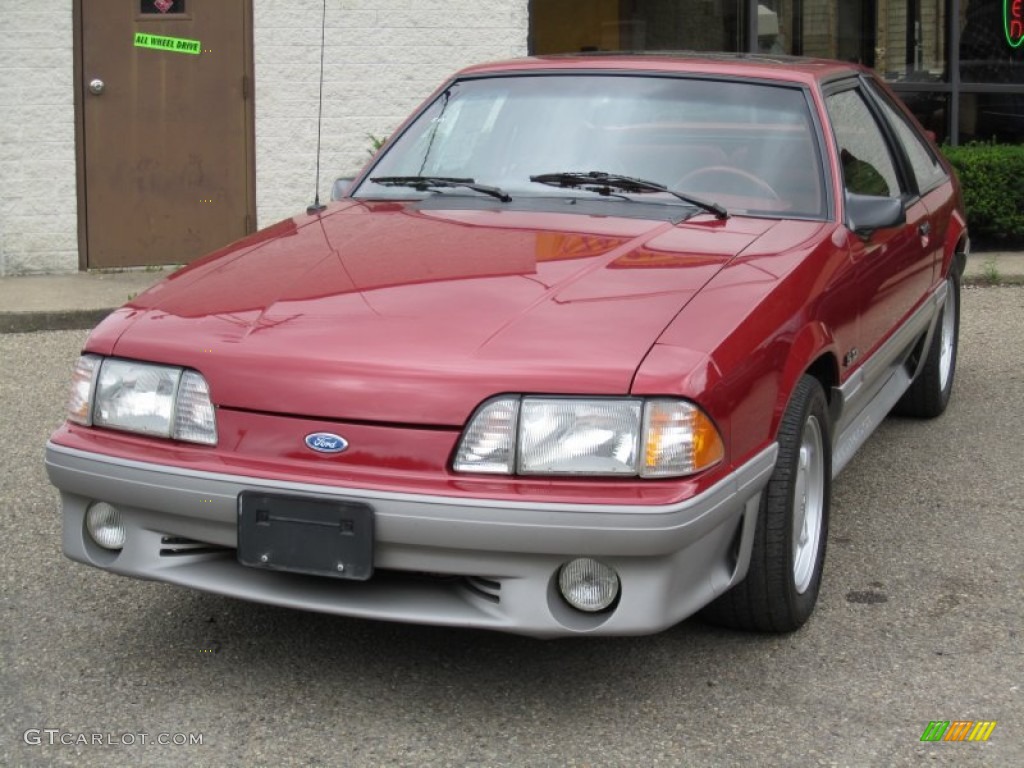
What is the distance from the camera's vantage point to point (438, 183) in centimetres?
468

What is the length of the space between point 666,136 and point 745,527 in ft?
5.01

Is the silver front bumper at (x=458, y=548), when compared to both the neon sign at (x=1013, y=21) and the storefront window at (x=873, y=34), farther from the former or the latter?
the neon sign at (x=1013, y=21)

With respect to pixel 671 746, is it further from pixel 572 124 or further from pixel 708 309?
pixel 572 124

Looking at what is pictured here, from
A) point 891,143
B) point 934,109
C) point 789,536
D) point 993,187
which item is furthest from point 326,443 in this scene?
point 934,109

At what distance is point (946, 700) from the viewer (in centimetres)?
359

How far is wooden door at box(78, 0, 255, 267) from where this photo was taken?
9.84 m

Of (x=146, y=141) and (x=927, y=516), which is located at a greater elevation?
(x=146, y=141)

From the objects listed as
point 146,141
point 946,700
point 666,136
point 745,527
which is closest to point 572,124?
point 666,136

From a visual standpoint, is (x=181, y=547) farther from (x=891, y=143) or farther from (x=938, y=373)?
(x=938, y=373)

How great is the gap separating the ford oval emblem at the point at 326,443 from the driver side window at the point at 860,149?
2.02m

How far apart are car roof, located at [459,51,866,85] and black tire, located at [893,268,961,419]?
142cm

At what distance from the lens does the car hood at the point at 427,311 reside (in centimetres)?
328

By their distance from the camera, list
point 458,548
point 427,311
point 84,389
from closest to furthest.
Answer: point 458,548 → point 427,311 → point 84,389

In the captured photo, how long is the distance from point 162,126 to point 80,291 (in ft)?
4.61
